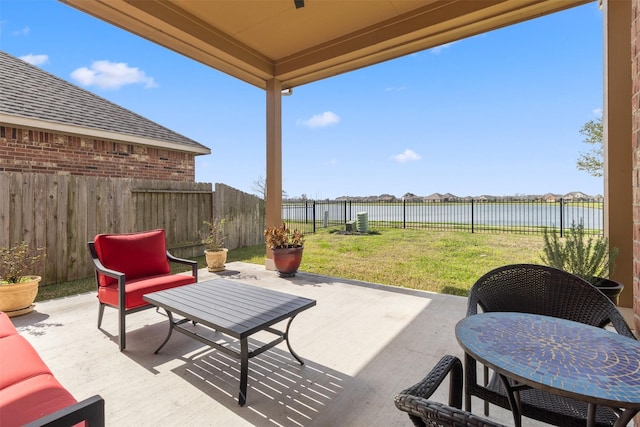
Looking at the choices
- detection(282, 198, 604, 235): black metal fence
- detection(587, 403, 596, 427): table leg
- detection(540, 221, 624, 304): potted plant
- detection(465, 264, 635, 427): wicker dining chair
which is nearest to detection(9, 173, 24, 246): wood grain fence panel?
detection(465, 264, 635, 427): wicker dining chair

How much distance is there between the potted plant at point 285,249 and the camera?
5.05m

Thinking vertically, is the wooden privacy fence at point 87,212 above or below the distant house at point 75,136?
below

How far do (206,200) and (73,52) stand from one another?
4884mm

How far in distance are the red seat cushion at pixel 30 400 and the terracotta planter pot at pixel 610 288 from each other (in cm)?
400

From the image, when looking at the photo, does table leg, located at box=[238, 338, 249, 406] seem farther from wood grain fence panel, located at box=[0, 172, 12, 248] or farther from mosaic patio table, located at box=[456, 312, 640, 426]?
wood grain fence panel, located at box=[0, 172, 12, 248]

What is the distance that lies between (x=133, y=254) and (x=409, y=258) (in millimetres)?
5344

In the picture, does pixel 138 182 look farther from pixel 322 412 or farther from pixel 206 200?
pixel 322 412

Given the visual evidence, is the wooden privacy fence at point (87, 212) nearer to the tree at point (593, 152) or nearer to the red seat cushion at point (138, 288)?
the red seat cushion at point (138, 288)

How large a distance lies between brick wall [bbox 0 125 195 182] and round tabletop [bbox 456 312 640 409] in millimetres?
7437

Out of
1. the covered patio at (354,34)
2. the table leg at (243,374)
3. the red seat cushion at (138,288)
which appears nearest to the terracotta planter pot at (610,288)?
the covered patio at (354,34)

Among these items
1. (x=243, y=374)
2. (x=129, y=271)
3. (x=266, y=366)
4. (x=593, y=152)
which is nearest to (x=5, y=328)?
(x=129, y=271)

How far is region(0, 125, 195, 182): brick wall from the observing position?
5266mm

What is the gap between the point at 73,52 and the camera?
7238 millimetres

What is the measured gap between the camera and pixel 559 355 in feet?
3.49
